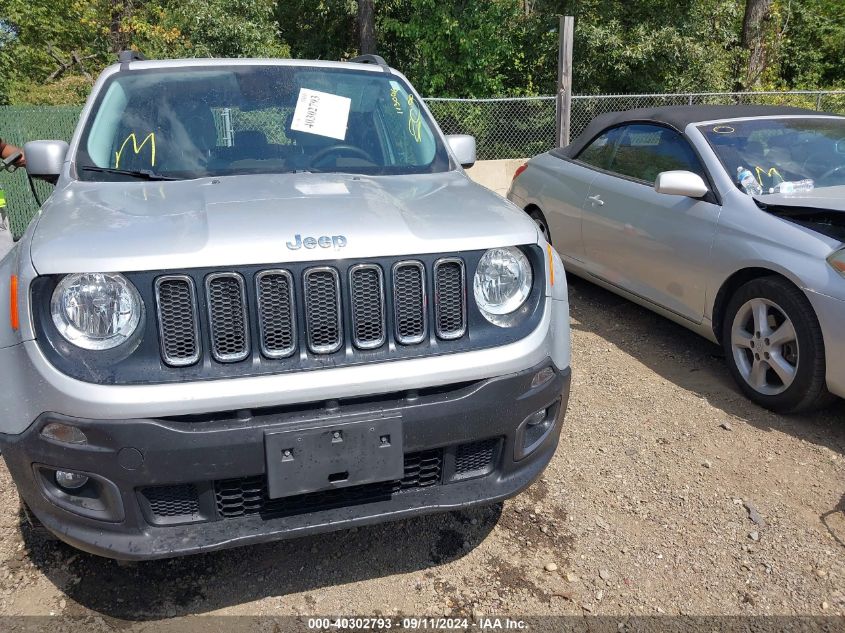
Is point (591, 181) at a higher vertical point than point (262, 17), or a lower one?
lower

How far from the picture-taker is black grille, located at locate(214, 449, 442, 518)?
2.29 meters

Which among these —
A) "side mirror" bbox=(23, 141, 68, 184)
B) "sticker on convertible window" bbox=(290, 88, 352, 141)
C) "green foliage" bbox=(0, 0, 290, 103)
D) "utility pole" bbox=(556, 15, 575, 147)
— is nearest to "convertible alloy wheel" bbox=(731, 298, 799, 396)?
"sticker on convertible window" bbox=(290, 88, 352, 141)

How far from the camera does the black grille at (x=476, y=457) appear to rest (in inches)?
99.8

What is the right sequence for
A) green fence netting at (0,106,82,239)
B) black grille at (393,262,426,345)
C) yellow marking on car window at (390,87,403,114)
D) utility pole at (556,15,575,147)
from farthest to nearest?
utility pole at (556,15,575,147) < green fence netting at (0,106,82,239) < yellow marking on car window at (390,87,403,114) < black grille at (393,262,426,345)

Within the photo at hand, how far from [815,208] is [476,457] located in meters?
2.49

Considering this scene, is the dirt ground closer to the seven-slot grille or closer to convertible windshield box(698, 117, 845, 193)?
the seven-slot grille

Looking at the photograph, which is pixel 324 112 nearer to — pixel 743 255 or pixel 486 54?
pixel 743 255

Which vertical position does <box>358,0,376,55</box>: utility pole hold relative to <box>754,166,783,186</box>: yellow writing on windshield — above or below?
above

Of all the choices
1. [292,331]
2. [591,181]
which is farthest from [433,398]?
[591,181]

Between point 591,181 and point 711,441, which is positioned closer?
point 711,441

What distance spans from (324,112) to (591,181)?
107 inches

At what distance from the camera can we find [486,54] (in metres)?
15.2

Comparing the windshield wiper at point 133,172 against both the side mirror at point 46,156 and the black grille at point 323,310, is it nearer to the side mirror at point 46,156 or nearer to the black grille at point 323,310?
the side mirror at point 46,156

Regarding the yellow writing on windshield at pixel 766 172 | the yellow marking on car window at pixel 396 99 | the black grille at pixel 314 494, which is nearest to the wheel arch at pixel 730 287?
the yellow writing on windshield at pixel 766 172
